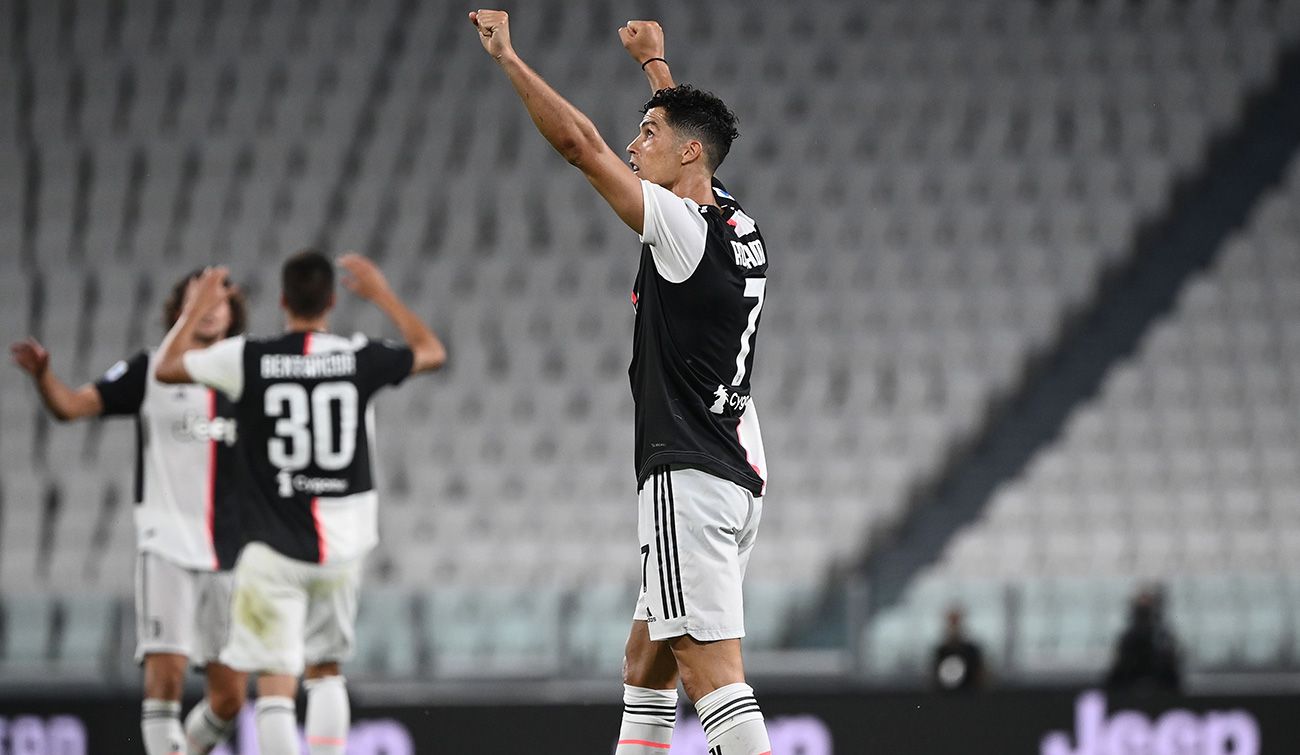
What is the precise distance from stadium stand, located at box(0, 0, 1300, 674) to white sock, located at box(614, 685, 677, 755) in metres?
7.94

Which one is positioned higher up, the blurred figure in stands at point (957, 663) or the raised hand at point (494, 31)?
the raised hand at point (494, 31)

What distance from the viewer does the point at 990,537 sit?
12781 mm

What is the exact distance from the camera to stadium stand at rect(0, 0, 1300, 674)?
12.6 meters

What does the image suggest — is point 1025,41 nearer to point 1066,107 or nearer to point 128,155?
point 1066,107

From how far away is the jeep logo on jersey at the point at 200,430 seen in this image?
244 inches

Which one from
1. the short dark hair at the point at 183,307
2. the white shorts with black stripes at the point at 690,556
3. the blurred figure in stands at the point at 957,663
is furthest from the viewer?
the blurred figure in stands at the point at 957,663

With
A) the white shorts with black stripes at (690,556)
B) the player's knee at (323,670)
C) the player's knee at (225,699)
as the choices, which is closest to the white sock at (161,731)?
the player's knee at (225,699)

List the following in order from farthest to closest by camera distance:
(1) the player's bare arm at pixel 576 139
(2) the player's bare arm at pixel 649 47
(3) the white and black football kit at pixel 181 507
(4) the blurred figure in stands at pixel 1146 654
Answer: (4) the blurred figure in stands at pixel 1146 654, (3) the white and black football kit at pixel 181 507, (2) the player's bare arm at pixel 649 47, (1) the player's bare arm at pixel 576 139

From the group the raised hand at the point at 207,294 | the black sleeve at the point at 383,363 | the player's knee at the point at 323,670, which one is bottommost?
the player's knee at the point at 323,670

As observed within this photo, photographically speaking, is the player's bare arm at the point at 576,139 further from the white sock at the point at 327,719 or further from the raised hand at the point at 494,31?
the white sock at the point at 327,719

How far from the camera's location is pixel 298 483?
5.50m

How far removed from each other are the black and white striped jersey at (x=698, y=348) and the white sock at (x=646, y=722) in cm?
56

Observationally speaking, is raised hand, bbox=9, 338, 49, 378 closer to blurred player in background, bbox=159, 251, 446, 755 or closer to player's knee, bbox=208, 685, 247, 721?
blurred player in background, bbox=159, 251, 446, 755

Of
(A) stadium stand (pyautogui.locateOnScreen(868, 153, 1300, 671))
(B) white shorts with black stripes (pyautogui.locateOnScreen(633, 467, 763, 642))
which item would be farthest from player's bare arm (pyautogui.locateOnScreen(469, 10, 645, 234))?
(A) stadium stand (pyautogui.locateOnScreen(868, 153, 1300, 671))
